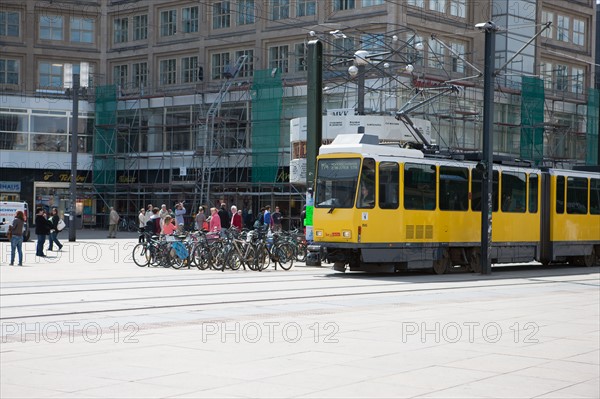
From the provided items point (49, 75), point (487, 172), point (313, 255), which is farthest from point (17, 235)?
point (49, 75)

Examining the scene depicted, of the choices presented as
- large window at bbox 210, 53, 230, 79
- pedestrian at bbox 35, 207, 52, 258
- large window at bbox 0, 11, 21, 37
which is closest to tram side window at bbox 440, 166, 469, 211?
pedestrian at bbox 35, 207, 52, 258

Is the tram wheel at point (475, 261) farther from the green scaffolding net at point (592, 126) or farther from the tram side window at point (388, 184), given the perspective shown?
the green scaffolding net at point (592, 126)

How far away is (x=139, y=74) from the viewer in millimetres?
67750

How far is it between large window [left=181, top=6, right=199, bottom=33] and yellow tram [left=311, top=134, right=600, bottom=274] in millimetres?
36806

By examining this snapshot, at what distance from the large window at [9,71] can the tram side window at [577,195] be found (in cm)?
4502

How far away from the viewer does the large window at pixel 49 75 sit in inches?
2724

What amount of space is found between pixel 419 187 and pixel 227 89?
33.6 meters

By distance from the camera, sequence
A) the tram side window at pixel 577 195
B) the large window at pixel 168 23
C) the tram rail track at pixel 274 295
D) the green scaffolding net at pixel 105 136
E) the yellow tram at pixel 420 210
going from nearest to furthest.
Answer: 1. the tram rail track at pixel 274 295
2. the yellow tram at pixel 420 210
3. the tram side window at pixel 577 195
4. the green scaffolding net at pixel 105 136
5. the large window at pixel 168 23

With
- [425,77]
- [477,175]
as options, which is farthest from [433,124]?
[477,175]

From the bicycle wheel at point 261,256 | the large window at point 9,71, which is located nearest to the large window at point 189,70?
the large window at point 9,71

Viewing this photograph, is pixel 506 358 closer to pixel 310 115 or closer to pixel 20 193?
pixel 310 115

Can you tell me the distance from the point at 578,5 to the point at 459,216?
137ft

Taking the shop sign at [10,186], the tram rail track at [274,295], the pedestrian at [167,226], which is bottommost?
the tram rail track at [274,295]

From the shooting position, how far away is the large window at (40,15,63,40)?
69438 mm
